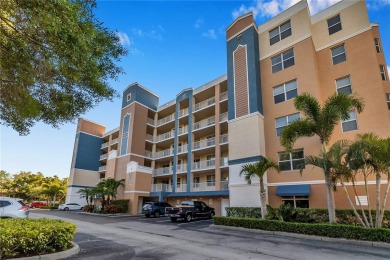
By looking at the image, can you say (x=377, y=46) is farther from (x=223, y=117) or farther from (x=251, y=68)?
(x=223, y=117)

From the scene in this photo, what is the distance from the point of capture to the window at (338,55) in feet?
61.5

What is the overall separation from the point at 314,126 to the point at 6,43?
1408 centimetres

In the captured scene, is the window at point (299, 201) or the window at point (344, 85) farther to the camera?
the window at point (344, 85)

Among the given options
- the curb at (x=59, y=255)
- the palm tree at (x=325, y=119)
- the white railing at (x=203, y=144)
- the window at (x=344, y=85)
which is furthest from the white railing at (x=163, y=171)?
the curb at (x=59, y=255)

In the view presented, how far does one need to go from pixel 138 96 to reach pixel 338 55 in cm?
2562

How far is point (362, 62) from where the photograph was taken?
17.4 metres

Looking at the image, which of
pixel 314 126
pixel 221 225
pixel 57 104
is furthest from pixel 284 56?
pixel 57 104

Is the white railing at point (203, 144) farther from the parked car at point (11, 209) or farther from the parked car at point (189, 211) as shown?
the parked car at point (11, 209)

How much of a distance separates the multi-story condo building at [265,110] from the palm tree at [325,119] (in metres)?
4.65

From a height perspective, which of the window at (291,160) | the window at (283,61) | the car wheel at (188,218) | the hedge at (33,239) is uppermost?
the window at (283,61)

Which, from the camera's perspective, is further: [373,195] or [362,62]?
[362,62]

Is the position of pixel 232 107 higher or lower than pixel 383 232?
higher

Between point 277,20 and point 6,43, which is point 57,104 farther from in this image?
point 277,20

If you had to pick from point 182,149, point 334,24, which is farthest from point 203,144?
point 334,24
